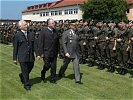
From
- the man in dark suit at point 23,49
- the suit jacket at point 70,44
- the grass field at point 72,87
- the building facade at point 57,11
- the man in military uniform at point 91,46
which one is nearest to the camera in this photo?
the grass field at point 72,87

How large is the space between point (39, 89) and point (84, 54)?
6477 mm

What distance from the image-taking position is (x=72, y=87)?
11.5m

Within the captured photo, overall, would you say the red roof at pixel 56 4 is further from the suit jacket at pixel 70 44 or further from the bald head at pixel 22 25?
the bald head at pixel 22 25

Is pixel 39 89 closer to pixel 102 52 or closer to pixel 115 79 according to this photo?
pixel 115 79

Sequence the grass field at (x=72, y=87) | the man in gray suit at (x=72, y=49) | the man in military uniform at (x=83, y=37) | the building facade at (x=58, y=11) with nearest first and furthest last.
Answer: the grass field at (x=72, y=87)
the man in gray suit at (x=72, y=49)
the man in military uniform at (x=83, y=37)
the building facade at (x=58, y=11)

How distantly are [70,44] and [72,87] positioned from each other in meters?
1.55

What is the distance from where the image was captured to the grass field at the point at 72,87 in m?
10.2

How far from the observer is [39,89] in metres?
11.2

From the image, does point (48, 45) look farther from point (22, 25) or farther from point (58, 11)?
point (58, 11)

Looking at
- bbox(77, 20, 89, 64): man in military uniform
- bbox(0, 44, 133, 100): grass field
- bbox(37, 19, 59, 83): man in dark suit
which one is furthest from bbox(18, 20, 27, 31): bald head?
bbox(77, 20, 89, 64): man in military uniform

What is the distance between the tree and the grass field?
6575cm

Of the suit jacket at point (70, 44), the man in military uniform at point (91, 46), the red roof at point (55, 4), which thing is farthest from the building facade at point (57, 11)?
the suit jacket at point (70, 44)

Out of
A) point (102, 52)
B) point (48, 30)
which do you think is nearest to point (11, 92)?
point (48, 30)

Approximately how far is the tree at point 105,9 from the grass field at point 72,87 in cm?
6575
